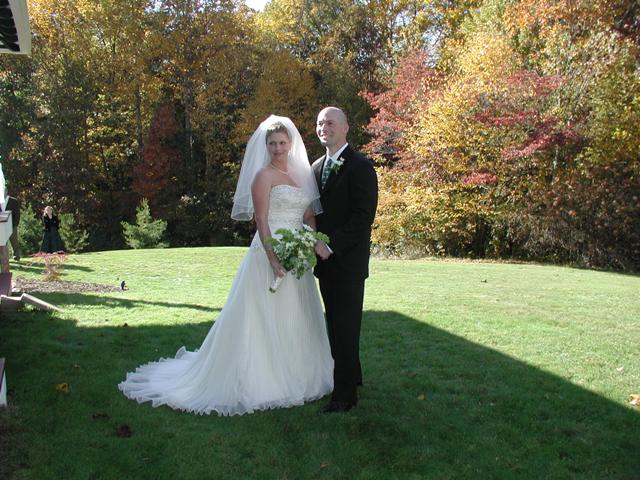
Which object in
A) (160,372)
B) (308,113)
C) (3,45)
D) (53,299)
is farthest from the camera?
(308,113)

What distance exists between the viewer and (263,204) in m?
4.37

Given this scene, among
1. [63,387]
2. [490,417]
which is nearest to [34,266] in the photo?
[63,387]

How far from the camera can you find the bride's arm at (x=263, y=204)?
4340mm

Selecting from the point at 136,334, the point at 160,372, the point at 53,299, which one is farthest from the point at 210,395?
the point at 53,299

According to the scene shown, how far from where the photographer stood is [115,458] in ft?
11.4

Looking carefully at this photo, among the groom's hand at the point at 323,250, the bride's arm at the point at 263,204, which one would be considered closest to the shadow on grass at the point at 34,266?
the bride's arm at the point at 263,204

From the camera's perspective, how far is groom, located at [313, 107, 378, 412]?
4.15 meters

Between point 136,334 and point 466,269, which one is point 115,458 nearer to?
point 136,334

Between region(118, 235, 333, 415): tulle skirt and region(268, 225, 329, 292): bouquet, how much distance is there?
0.33 meters

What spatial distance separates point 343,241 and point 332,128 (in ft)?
2.63

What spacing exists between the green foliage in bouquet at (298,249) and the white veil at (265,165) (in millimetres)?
398

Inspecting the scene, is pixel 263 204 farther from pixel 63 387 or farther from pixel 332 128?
pixel 63 387

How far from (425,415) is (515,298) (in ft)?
18.7

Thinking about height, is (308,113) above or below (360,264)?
above
